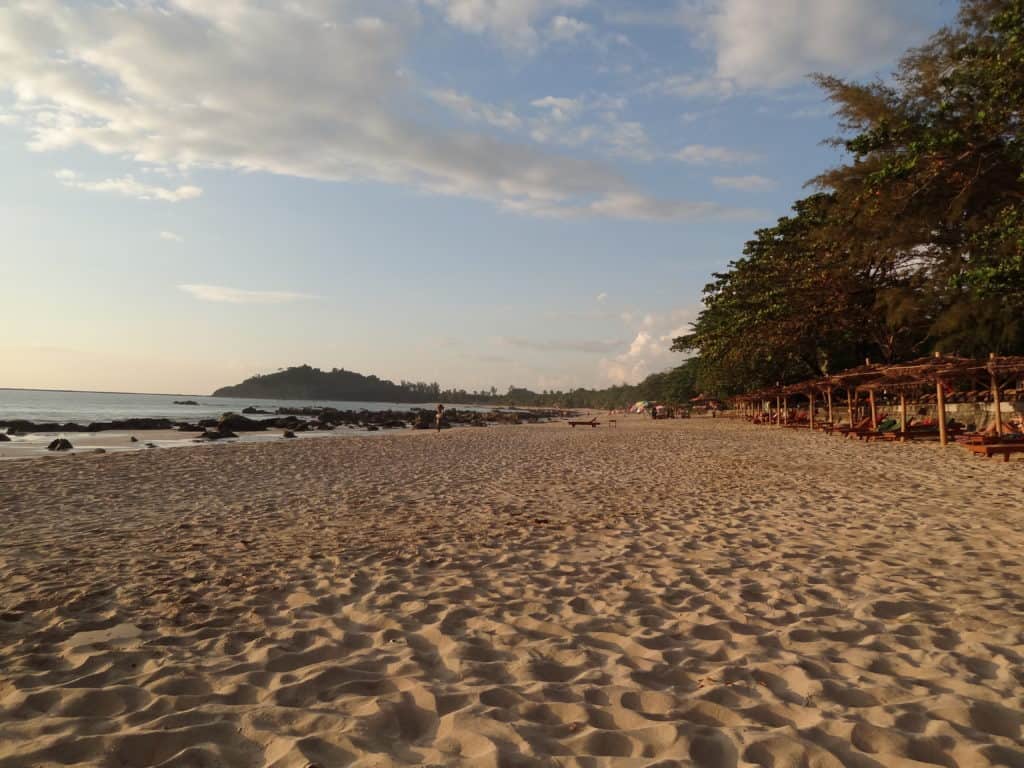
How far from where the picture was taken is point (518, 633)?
3904mm

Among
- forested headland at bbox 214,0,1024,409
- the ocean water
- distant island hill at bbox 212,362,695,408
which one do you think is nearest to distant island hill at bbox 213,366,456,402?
distant island hill at bbox 212,362,695,408

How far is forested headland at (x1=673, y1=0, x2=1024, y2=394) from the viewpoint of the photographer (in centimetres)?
1401

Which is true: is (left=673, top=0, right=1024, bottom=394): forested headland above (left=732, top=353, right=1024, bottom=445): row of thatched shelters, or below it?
above

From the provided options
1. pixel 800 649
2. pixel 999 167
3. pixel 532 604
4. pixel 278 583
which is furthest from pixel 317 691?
pixel 999 167

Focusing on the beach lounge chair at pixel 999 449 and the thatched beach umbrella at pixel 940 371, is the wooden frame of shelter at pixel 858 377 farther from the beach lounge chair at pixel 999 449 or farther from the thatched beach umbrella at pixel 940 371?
the beach lounge chair at pixel 999 449

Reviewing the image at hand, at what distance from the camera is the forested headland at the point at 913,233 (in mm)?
14008

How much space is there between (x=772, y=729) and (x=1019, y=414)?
20258 millimetres

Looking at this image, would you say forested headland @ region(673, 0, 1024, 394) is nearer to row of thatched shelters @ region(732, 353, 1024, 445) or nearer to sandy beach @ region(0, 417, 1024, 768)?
row of thatched shelters @ region(732, 353, 1024, 445)

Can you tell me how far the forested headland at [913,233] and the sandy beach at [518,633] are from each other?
10.2m

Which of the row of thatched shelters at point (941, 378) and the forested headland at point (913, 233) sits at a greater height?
the forested headland at point (913, 233)

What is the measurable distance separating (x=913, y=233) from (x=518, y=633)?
20.5 metres

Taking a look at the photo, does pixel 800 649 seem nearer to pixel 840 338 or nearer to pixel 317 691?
pixel 317 691

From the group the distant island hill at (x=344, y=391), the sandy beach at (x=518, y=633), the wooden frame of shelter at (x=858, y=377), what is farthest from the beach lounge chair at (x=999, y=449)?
the distant island hill at (x=344, y=391)

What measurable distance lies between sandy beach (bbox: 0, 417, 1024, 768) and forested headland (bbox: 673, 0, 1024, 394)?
401 inches
